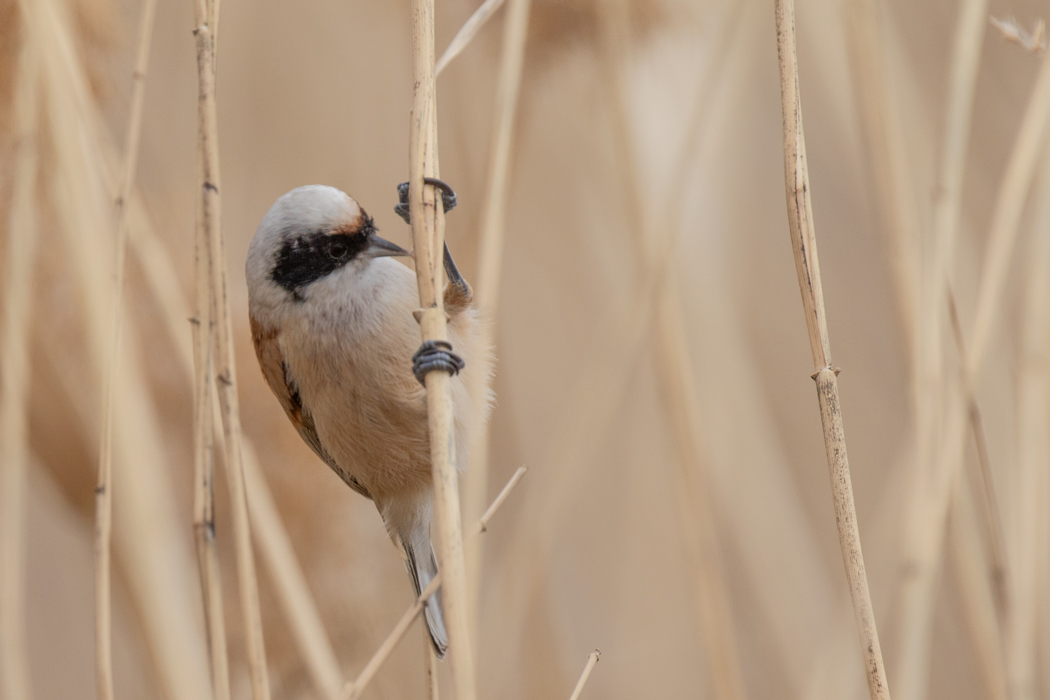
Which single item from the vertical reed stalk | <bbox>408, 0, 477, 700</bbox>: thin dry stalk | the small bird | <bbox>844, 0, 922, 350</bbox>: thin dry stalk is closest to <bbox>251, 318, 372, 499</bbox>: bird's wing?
the small bird

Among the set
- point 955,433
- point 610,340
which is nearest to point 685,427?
point 610,340

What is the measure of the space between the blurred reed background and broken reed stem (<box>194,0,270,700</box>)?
295 millimetres

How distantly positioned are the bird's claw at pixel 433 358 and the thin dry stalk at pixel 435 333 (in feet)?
0.04

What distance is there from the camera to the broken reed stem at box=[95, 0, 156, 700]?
35.6 inches

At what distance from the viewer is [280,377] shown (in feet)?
4.42

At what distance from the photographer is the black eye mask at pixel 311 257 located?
4.08 feet

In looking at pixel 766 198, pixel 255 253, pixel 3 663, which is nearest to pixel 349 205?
pixel 255 253

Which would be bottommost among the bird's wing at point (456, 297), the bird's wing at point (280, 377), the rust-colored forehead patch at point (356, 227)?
the bird's wing at point (280, 377)

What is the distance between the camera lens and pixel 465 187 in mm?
1681

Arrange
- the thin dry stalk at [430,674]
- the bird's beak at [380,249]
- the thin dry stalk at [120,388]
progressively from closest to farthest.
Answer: the thin dry stalk at [430,674], the thin dry stalk at [120,388], the bird's beak at [380,249]

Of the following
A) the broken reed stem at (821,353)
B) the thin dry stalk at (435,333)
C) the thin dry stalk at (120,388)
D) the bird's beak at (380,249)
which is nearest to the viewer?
the thin dry stalk at (435,333)

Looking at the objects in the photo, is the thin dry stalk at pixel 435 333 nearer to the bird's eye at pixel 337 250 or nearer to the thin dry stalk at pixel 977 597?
the bird's eye at pixel 337 250

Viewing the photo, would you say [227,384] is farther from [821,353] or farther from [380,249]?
[821,353]

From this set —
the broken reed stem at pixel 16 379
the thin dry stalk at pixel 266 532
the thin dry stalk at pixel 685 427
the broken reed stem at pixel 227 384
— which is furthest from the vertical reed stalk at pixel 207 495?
the thin dry stalk at pixel 685 427
